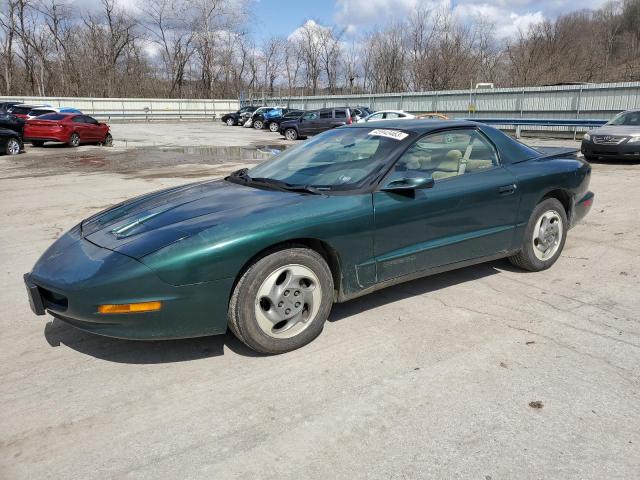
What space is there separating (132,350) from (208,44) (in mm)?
61842

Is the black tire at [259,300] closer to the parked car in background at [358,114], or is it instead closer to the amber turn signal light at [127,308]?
the amber turn signal light at [127,308]

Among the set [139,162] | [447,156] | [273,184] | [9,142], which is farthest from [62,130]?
[447,156]

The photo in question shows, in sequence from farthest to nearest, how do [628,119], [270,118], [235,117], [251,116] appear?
1. [235,117]
2. [251,116]
3. [270,118]
4. [628,119]

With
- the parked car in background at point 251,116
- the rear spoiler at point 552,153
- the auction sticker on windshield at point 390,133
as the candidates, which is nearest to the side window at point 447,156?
the auction sticker on windshield at point 390,133

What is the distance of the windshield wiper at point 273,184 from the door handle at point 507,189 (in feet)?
5.40

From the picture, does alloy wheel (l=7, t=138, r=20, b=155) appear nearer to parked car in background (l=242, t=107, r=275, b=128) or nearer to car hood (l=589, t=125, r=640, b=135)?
car hood (l=589, t=125, r=640, b=135)

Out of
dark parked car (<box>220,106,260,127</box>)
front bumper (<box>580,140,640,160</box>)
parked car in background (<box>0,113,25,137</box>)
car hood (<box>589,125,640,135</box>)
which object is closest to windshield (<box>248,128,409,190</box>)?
front bumper (<box>580,140,640,160</box>)

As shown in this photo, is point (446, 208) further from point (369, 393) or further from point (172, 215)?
point (172, 215)

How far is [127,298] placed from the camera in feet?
9.40

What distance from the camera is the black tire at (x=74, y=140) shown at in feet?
68.3

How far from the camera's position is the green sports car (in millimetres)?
2945

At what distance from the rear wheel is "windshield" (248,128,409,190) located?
54.3ft

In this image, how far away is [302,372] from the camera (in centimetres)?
309

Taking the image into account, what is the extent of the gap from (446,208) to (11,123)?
69.8ft
